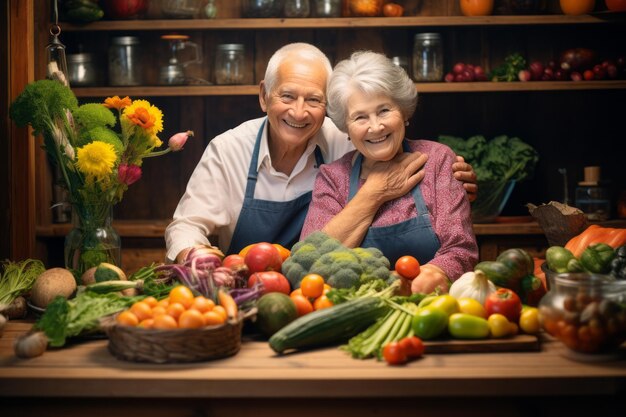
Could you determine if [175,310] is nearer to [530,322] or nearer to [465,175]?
[530,322]

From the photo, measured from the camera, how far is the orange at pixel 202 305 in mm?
1750

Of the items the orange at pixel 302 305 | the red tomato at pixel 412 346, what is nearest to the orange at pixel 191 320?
the orange at pixel 302 305

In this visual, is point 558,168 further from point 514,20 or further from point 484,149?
point 514,20

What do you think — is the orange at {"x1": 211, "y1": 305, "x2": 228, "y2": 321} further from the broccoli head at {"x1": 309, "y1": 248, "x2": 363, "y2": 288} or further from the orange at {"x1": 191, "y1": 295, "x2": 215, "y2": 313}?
the broccoli head at {"x1": 309, "y1": 248, "x2": 363, "y2": 288}

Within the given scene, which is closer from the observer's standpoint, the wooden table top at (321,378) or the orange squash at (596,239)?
the wooden table top at (321,378)

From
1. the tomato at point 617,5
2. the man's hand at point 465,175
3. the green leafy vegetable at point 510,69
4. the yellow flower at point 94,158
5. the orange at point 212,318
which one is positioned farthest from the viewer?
the green leafy vegetable at point 510,69

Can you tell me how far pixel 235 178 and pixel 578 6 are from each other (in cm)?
217

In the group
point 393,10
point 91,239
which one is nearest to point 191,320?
point 91,239

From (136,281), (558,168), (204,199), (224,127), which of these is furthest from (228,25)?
(136,281)

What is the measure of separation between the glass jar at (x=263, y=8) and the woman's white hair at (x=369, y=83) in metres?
1.58

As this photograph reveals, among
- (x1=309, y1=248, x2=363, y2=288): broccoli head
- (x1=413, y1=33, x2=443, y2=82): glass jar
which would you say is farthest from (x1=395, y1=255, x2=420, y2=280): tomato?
(x1=413, y1=33, x2=443, y2=82): glass jar

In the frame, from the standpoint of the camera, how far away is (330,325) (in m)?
1.83

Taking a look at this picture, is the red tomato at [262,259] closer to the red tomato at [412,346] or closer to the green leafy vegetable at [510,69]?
the red tomato at [412,346]

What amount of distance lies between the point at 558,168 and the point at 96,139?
303 cm
